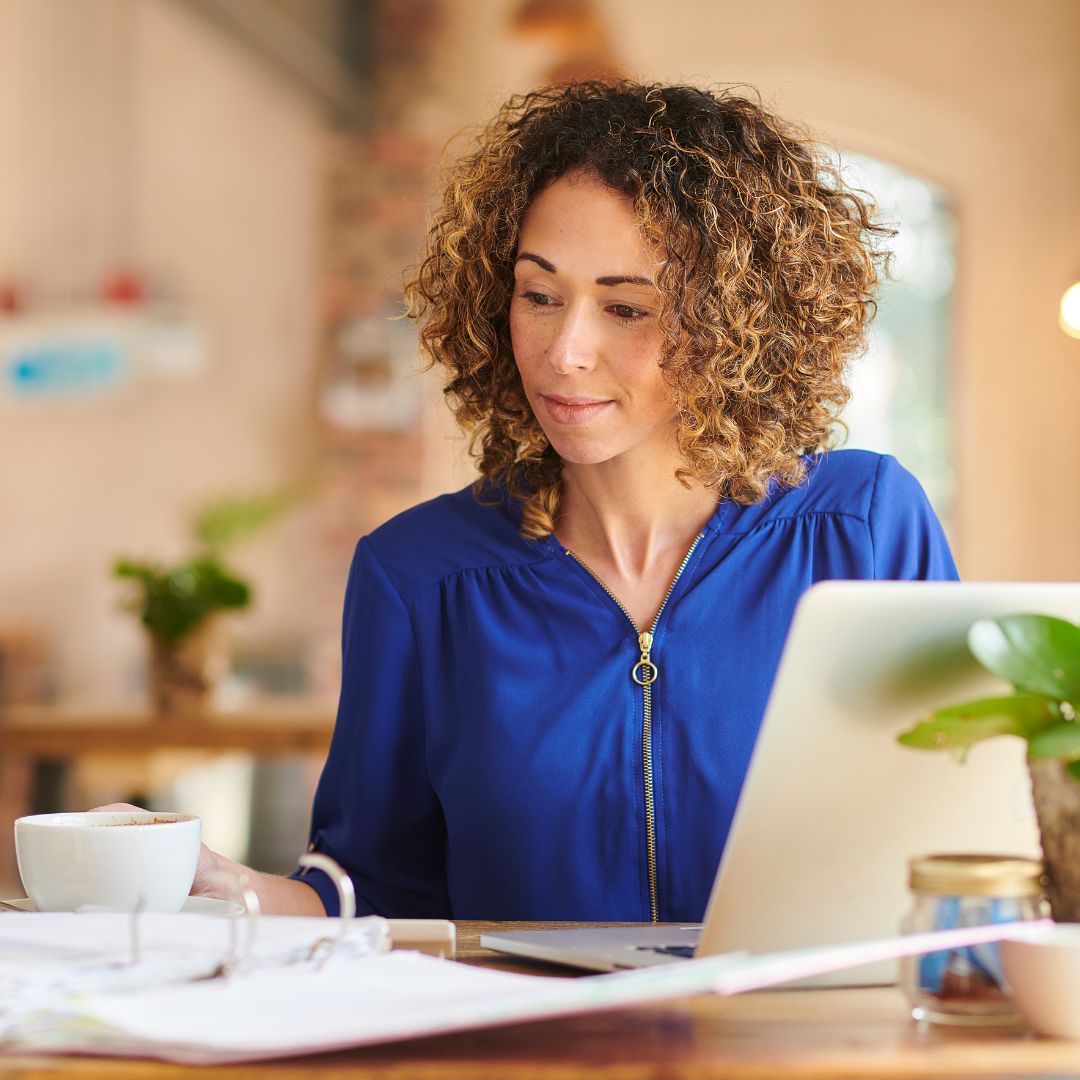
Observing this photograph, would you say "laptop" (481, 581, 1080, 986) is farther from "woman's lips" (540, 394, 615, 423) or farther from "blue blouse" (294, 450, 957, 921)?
"woman's lips" (540, 394, 615, 423)

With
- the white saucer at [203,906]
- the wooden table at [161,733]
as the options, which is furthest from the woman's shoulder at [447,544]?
the wooden table at [161,733]

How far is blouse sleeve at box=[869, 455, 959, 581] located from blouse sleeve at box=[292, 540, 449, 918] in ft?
1.60

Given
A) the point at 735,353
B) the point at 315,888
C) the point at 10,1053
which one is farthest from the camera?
the point at 735,353

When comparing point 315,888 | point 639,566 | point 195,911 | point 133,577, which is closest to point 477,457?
point 639,566

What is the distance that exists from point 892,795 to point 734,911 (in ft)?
0.37

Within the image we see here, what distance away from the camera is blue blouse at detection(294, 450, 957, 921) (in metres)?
1.46

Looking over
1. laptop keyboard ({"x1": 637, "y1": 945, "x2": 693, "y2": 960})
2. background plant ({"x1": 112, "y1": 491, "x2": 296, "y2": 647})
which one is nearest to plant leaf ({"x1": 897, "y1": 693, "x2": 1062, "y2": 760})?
laptop keyboard ({"x1": 637, "y1": 945, "x2": 693, "y2": 960})

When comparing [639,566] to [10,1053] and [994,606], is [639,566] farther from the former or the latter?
[10,1053]

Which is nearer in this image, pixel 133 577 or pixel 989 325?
pixel 133 577

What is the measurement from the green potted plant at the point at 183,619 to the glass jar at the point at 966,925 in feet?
9.36

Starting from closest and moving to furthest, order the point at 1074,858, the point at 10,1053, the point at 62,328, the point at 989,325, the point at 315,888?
the point at 10,1053
the point at 1074,858
the point at 315,888
the point at 62,328
the point at 989,325

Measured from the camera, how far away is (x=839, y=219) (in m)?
1.63

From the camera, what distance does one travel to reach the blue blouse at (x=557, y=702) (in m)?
1.46

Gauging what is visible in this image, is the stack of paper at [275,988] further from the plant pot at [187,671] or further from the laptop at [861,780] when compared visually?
the plant pot at [187,671]
